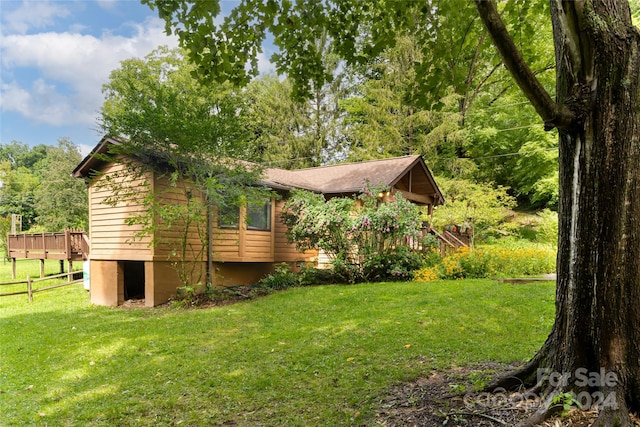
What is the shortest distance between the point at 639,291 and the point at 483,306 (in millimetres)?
Result: 4269

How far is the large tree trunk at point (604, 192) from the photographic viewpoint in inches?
90.0

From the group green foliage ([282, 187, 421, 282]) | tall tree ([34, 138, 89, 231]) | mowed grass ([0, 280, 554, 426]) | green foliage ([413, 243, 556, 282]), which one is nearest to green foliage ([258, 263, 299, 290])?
green foliage ([282, 187, 421, 282])

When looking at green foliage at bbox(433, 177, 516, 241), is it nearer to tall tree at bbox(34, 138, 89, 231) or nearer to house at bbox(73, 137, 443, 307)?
house at bbox(73, 137, 443, 307)

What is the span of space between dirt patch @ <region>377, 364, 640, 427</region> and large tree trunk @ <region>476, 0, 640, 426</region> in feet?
0.58

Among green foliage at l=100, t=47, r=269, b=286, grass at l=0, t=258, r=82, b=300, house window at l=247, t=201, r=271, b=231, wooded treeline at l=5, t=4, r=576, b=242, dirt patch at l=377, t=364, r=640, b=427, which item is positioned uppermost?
wooded treeline at l=5, t=4, r=576, b=242

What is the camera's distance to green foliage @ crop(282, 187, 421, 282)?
34.0 ft

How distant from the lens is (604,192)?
7.52 feet

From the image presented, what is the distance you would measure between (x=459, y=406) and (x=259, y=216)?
31.0ft

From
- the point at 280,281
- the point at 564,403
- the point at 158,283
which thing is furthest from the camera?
the point at 280,281

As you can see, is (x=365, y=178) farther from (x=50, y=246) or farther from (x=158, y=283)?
(x=50, y=246)

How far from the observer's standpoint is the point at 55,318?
809cm

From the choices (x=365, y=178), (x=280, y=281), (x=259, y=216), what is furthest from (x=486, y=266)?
(x=259, y=216)

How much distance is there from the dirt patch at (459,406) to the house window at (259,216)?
28.0 feet

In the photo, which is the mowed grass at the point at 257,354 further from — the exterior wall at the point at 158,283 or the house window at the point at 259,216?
the house window at the point at 259,216
